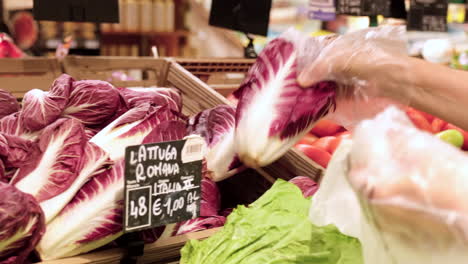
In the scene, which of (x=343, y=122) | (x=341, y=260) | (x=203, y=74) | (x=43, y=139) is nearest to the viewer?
(x=341, y=260)

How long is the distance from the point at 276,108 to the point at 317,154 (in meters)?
0.65

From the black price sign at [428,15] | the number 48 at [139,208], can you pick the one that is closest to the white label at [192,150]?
the number 48 at [139,208]

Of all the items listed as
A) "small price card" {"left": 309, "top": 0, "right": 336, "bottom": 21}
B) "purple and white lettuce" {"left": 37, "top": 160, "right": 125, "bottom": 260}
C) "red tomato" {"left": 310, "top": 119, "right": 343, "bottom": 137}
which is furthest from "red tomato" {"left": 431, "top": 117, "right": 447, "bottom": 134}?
"purple and white lettuce" {"left": 37, "top": 160, "right": 125, "bottom": 260}

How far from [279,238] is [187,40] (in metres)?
4.49

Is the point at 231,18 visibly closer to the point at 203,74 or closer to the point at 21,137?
the point at 203,74

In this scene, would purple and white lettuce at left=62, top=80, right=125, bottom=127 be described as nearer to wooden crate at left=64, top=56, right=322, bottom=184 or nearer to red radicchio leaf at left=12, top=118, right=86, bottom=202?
red radicchio leaf at left=12, top=118, right=86, bottom=202

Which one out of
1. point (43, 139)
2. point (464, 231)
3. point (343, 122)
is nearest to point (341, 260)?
point (464, 231)

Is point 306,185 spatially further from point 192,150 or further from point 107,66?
point 107,66

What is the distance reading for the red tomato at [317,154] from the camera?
173 cm

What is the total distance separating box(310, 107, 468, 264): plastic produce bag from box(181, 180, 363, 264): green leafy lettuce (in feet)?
0.47

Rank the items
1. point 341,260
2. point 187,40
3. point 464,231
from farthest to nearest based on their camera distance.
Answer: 1. point 187,40
2. point 341,260
3. point 464,231

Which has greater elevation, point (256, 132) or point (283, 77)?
point (283, 77)

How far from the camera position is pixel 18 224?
0.88 meters

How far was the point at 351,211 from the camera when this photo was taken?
0.93 m
